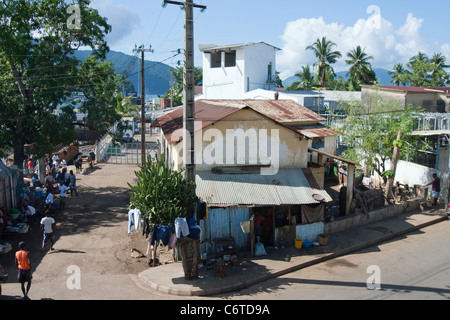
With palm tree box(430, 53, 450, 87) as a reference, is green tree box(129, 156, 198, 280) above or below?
below

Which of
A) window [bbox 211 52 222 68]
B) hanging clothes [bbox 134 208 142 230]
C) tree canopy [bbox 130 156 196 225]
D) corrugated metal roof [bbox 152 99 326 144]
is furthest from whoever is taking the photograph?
window [bbox 211 52 222 68]

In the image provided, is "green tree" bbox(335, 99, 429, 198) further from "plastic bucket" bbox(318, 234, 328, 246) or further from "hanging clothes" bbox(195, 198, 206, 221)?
"hanging clothes" bbox(195, 198, 206, 221)

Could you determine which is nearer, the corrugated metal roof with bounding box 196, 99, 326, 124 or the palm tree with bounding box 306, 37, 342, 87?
the corrugated metal roof with bounding box 196, 99, 326, 124

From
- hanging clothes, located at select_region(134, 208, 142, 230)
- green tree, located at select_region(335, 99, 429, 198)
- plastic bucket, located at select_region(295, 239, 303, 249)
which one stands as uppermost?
green tree, located at select_region(335, 99, 429, 198)

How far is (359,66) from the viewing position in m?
48.2

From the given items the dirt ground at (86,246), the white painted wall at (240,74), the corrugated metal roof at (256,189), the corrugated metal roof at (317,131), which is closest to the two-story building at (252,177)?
the corrugated metal roof at (256,189)

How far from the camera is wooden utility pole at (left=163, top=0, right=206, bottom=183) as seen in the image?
35.6ft

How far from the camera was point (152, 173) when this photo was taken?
1133 centimetres

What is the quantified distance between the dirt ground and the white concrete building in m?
19.5

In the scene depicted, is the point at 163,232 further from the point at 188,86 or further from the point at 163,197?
the point at 188,86

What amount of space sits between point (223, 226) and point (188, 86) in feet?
15.7

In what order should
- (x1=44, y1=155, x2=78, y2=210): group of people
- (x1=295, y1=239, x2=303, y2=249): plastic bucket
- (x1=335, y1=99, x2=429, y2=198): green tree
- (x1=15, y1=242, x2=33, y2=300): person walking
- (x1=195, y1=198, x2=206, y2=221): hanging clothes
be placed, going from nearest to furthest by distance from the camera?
(x1=15, y1=242, x2=33, y2=300): person walking, (x1=195, y1=198, x2=206, y2=221): hanging clothes, (x1=295, y1=239, x2=303, y2=249): plastic bucket, (x1=44, y1=155, x2=78, y2=210): group of people, (x1=335, y1=99, x2=429, y2=198): green tree

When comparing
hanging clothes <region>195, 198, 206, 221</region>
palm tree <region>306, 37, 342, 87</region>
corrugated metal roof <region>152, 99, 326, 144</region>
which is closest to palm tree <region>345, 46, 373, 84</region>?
palm tree <region>306, 37, 342, 87</region>
